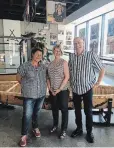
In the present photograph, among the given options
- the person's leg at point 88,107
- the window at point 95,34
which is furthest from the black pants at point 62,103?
the window at point 95,34

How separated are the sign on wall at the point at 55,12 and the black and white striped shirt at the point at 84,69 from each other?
279 centimetres

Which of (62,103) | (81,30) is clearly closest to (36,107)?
(62,103)

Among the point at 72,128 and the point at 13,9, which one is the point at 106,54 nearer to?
the point at 13,9

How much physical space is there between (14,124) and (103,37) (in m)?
7.41

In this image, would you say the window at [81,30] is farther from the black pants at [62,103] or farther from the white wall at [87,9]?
the black pants at [62,103]

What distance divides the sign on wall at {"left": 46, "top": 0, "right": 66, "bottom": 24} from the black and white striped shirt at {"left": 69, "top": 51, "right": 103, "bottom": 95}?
2.79 meters

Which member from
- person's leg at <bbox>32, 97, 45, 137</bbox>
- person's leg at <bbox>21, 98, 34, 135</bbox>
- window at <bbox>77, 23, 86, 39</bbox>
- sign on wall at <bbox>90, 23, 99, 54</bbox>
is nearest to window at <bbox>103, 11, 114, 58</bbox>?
sign on wall at <bbox>90, 23, 99, 54</bbox>

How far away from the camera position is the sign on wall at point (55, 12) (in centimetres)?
509

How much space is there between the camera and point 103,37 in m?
9.43

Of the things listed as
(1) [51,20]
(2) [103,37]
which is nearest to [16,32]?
(2) [103,37]

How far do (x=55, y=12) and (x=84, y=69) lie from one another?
10.4ft

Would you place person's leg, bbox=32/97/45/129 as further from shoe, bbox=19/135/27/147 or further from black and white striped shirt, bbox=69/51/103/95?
black and white striped shirt, bbox=69/51/103/95

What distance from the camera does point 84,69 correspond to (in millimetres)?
2545

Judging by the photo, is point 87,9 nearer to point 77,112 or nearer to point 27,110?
point 77,112
